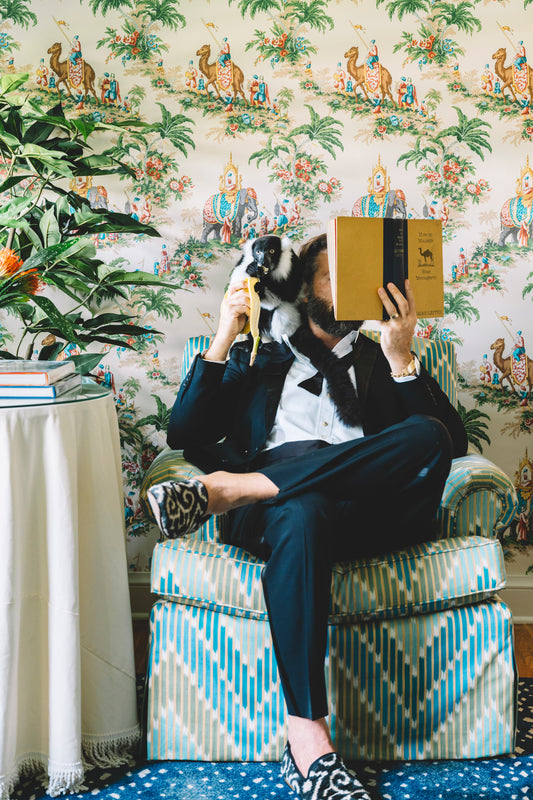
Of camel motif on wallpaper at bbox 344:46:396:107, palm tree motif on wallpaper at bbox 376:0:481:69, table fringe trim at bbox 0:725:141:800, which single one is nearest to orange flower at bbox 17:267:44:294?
table fringe trim at bbox 0:725:141:800

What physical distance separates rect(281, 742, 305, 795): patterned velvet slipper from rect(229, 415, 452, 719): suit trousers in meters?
0.10

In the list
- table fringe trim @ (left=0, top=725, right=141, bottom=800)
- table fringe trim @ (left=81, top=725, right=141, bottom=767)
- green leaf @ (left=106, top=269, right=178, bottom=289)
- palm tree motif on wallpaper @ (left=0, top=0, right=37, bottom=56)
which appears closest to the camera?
table fringe trim @ (left=0, top=725, right=141, bottom=800)

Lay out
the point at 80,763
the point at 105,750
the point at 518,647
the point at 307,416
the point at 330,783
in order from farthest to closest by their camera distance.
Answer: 1. the point at 518,647
2. the point at 307,416
3. the point at 105,750
4. the point at 80,763
5. the point at 330,783

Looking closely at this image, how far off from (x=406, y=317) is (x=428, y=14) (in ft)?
3.89

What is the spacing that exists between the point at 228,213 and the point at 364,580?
4.18 feet

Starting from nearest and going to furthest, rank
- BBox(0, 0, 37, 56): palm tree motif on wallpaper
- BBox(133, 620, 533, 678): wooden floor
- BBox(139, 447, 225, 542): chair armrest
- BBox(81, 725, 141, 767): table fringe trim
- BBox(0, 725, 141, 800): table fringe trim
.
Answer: BBox(0, 725, 141, 800): table fringe trim < BBox(81, 725, 141, 767): table fringe trim < BBox(139, 447, 225, 542): chair armrest < BBox(133, 620, 533, 678): wooden floor < BBox(0, 0, 37, 56): palm tree motif on wallpaper


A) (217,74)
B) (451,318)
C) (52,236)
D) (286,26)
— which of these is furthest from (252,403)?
(286,26)

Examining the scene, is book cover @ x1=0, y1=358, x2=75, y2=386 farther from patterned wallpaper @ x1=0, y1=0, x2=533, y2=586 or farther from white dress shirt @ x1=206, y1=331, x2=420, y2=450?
patterned wallpaper @ x1=0, y1=0, x2=533, y2=586

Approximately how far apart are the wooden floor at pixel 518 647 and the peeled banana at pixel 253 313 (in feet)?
2.96

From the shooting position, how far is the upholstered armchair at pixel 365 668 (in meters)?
1.33

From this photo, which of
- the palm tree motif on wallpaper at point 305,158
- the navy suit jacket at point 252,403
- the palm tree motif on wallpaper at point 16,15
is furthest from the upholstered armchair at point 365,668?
the palm tree motif on wallpaper at point 16,15

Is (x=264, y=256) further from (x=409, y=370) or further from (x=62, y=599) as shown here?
(x=62, y=599)

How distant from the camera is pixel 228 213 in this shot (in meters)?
2.13

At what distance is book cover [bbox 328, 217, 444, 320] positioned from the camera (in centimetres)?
139
